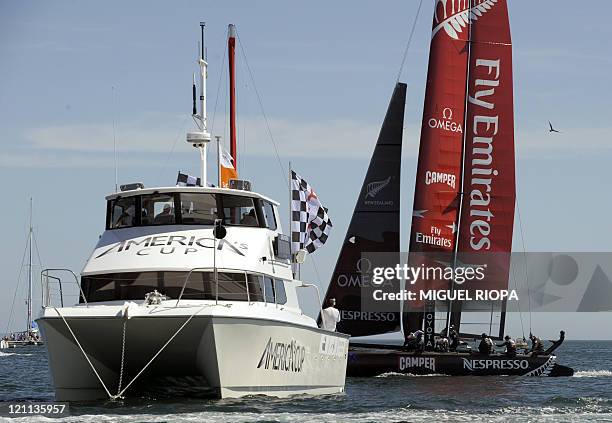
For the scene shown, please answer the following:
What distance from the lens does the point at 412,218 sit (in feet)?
133

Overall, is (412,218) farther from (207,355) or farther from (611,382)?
(207,355)

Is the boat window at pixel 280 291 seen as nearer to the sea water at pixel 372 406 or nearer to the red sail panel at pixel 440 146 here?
the sea water at pixel 372 406

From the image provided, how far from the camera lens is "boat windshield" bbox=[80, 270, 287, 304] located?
20.0 meters

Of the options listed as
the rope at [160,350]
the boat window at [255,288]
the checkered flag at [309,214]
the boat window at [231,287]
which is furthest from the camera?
the checkered flag at [309,214]

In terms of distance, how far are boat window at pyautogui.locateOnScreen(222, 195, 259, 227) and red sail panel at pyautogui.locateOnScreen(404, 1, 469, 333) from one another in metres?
18.7

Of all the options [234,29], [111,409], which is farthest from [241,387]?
[234,29]

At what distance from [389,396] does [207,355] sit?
8.16m

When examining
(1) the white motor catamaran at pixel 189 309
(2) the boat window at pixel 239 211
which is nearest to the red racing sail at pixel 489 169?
(1) the white motor catamaran at pixel 189 309

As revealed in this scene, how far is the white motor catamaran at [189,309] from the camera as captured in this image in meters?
18.5

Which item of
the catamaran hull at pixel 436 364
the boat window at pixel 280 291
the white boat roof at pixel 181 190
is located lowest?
the catamaran hull at pixel 436 364

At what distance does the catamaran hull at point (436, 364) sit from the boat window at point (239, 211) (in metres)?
13.6

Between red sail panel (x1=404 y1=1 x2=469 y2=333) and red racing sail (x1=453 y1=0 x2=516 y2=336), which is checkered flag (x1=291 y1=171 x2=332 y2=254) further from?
red racing sail (x1=453 y1=0 x2=516 y2=336)

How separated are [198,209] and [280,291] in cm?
215

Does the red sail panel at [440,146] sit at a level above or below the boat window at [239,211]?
above
